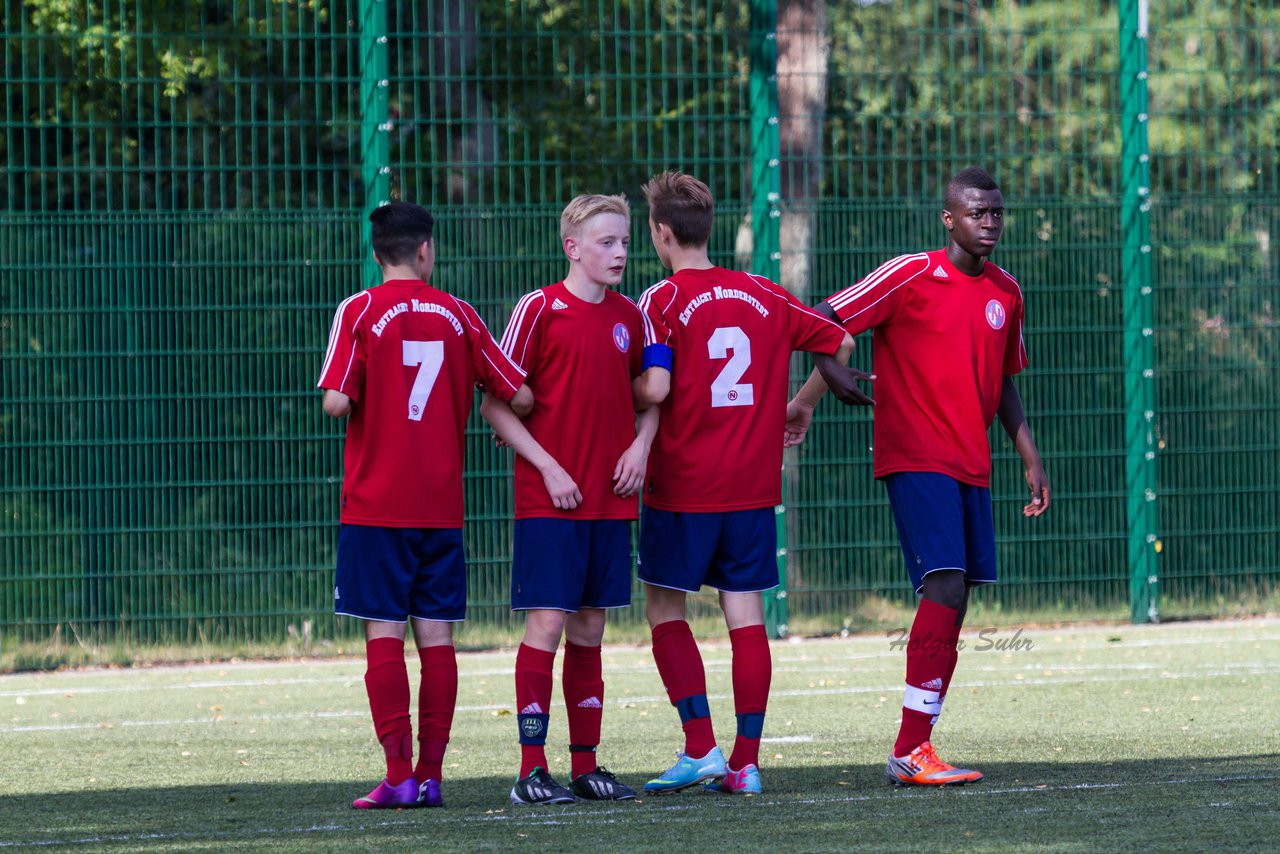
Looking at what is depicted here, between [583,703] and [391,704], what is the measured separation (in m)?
0.60

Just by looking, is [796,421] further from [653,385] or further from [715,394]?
[653,385]

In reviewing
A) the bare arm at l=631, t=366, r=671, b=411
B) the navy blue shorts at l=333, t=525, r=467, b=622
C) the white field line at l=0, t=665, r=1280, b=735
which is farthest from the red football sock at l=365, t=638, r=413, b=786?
the white field line at l=0, t=665, r=1280, b=735

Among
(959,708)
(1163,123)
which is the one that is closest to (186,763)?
(959,708)

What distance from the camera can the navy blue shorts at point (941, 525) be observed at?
6176 millimetres

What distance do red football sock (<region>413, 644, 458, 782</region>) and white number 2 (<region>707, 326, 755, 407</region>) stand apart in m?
1.17

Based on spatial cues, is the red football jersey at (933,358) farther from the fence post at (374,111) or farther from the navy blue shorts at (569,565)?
the fence post at (374,111)

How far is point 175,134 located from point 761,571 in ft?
21.6

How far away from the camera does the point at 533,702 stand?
5.95 m

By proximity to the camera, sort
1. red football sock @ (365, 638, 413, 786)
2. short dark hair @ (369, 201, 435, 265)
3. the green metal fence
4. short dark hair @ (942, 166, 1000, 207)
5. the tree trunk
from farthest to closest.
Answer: the tree trunk → the green metal fence → short dark hair @ (942, 166, 1000, 207) → short dark hair @ (369, 201, 435, 265) → red football sock @ (365, 638, 413, 786)

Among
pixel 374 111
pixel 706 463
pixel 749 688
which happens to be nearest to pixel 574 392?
pixel 706 463

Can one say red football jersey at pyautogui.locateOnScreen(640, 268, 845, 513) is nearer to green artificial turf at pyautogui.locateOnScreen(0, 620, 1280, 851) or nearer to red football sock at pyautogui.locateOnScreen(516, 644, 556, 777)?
red football sock at pyautogui.locateOnScreen(516, 644, 556, 777)

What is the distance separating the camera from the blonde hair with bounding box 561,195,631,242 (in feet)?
20.0

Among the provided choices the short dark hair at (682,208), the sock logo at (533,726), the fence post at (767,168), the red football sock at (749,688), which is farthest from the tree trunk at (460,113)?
the sock logo at (533,726)

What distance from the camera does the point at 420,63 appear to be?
12.1 meters
